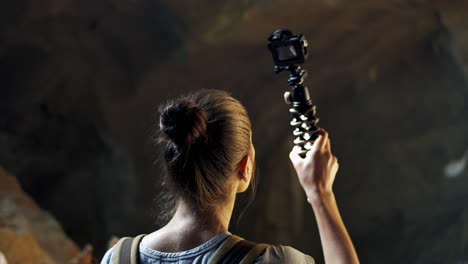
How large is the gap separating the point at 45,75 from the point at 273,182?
1830 millimetres

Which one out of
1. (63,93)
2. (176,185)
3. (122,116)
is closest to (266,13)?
(122,116)

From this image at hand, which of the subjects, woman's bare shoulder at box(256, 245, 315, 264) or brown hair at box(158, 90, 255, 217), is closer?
woman's bare shoulder at box(256, 245, 315, 264)

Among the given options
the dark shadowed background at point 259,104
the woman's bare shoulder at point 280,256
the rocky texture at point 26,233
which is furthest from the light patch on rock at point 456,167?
the woman's bare shoulder at point 280,256

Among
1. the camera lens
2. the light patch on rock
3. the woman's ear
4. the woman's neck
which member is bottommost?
the light patch on rock

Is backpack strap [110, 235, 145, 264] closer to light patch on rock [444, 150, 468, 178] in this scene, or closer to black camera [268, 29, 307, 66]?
black camera [268, 29, 307, 66]

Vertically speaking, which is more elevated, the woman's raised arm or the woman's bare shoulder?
the woman's raised arm

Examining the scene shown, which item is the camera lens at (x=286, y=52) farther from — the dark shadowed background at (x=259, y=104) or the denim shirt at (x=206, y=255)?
the dark shadowed background at (x=259, y=104)

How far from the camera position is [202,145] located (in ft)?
3.35

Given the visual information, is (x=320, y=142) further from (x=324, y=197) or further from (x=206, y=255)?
(x=206, y=255)

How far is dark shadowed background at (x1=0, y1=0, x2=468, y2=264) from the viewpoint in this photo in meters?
3.30

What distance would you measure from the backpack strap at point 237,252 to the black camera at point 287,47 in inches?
12.1

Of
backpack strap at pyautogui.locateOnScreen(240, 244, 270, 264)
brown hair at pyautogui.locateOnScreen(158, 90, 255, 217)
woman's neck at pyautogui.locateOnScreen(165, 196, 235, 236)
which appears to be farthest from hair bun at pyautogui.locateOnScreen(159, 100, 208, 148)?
backpack strap at pyautogui.locateOnScreen(240, 244, 270, 264)

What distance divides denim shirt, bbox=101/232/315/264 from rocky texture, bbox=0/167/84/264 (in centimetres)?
146

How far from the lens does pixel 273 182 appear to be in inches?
170
